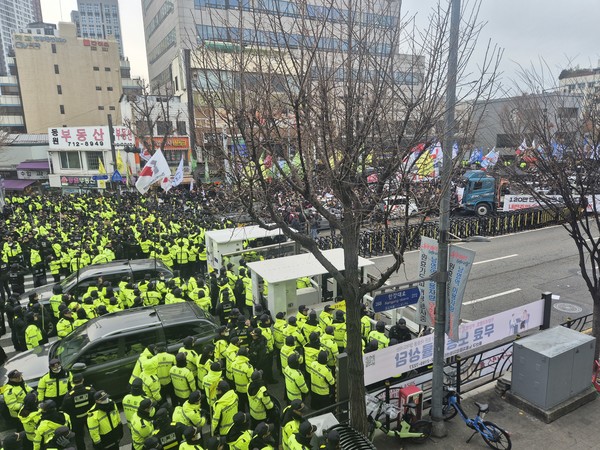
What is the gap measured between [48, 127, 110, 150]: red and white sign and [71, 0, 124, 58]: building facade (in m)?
115

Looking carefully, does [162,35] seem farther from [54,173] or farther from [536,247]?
[536,247]

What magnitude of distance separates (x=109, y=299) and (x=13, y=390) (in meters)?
3.70

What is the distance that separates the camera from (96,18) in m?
135

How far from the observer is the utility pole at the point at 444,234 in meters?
5.45

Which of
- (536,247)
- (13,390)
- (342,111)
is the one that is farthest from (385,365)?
(536,247)

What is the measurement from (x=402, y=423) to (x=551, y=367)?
2.81 m

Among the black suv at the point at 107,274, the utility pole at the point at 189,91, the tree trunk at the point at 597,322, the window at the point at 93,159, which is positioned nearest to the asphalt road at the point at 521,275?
the tree trunk at the point at 597,322

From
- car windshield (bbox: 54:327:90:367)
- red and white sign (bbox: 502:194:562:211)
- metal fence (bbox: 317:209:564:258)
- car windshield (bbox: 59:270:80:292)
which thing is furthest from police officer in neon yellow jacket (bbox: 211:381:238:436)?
red and white sign (bbox: 502:194:562:211)

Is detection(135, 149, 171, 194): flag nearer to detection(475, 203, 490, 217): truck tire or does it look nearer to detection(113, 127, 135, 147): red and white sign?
detection(475, 203, 490, 217): truck tire

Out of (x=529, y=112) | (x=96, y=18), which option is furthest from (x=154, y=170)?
(x=96, y=18)

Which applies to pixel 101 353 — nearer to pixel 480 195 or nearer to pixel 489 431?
pixel 489 431

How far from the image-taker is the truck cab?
24.8m

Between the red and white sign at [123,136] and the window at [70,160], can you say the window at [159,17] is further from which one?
the window at [70,160]

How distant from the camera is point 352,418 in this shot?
6445 millimetres
